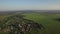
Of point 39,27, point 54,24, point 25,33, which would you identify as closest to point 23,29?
point 25,33

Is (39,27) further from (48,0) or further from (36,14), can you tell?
(48,0)

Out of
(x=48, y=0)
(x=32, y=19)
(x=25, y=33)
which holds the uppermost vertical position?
(x=48, y=0)

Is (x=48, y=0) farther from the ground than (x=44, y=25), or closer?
farther from the ground

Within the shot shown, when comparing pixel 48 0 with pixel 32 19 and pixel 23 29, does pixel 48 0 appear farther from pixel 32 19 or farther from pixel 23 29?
pixel 23 29
